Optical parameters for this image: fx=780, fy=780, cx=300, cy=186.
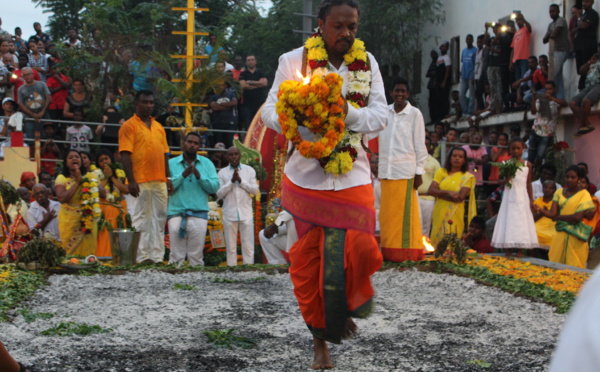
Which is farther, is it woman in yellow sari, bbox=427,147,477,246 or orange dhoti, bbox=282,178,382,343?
woman in yellow sari, bbox=427,147,477,246

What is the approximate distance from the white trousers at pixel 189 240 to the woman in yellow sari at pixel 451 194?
383cm

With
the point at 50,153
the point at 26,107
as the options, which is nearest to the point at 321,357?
the point at 50,153

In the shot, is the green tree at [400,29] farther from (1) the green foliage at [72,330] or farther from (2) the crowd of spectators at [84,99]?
(1) the green foliage at [72,330]

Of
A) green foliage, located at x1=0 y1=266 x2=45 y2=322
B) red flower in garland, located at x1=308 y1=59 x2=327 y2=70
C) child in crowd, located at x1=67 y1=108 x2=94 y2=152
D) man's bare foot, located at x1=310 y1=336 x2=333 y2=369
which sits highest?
red flower in garland, located at x1=308 y1=59 x2=327 y2=70

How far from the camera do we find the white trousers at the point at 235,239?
40.1 feet

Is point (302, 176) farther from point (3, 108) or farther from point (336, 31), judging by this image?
point (3, 108)

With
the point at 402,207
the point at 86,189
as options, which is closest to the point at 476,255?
the point at 402,207

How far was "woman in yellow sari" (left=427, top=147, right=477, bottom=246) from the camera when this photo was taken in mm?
12453

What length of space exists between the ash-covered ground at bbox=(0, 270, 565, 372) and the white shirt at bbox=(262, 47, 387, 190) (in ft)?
4.00

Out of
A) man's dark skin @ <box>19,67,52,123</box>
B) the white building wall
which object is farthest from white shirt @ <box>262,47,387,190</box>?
the white building wall

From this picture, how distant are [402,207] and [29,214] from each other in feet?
19.2

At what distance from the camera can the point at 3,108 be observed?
16.1 meters

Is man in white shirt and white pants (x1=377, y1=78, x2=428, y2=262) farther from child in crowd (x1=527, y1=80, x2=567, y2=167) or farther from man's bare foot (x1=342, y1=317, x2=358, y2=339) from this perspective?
child in crowd (x1=527, y1=80, x2=567, y2=167)

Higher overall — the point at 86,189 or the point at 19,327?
the point at 86,189
